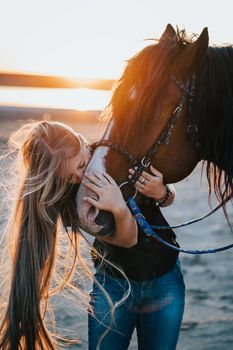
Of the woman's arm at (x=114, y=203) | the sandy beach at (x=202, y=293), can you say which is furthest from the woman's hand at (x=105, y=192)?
the sandy beach at (x=202, y=293)

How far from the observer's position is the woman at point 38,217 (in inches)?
94.8

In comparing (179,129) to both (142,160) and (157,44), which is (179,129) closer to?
(142,160)

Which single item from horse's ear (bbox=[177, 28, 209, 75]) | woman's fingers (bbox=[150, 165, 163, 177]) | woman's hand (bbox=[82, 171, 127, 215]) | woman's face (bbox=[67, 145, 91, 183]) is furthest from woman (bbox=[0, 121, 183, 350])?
horse's ear (bbox=[177, 28, 209, 75])

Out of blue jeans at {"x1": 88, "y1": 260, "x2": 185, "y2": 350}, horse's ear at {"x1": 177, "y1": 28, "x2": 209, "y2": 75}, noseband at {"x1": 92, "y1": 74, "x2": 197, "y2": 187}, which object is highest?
horse's ear at {"x1": 177, "y1": 28, "x2": 209, "y2": 75}

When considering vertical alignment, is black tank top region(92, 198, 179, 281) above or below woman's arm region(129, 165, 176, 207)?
below

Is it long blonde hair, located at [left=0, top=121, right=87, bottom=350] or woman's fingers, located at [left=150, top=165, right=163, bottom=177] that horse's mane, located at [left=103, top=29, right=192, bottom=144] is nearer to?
woman's fingers, located at [left=150, top=165, right=163, bottom=177]

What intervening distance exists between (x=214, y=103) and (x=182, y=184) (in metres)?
7.40

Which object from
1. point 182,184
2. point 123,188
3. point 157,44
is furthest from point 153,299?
point 182,184

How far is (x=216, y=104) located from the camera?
222cm

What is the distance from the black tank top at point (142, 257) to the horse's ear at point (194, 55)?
20.9 inches

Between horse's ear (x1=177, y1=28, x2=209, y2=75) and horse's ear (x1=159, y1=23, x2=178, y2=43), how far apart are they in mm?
93

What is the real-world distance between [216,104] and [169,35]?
303mm

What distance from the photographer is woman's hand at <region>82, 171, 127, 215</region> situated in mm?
2094

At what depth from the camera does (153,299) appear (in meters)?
2.42
